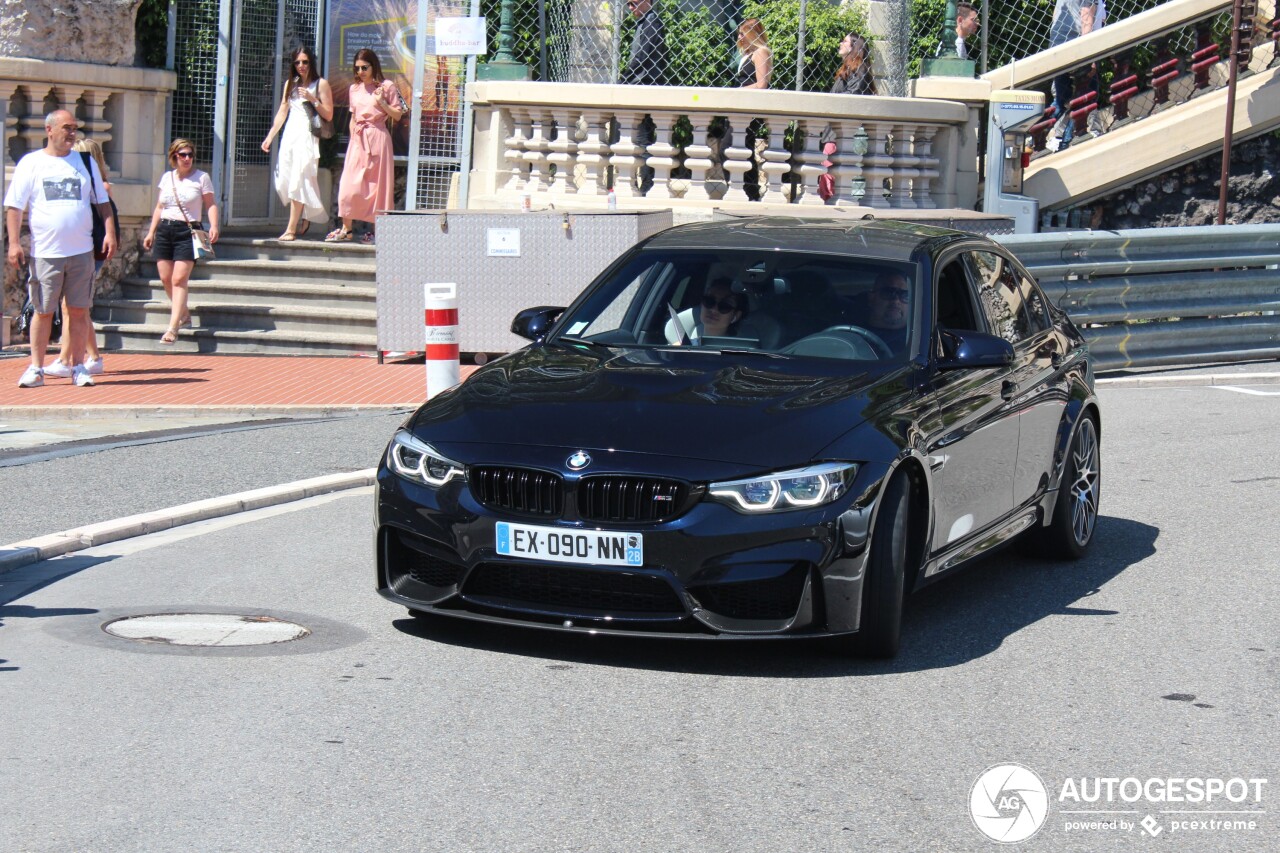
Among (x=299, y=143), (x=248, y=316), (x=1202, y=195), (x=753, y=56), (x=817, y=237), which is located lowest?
(x=248, y=316)

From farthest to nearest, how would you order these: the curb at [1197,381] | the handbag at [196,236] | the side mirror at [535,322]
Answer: the handbag at [196,236] < the curb at [1197,381] < the side mirror at [535,322]

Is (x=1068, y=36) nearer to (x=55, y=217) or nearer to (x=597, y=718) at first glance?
(x=55, y=217)

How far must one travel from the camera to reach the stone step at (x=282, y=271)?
18.1 m

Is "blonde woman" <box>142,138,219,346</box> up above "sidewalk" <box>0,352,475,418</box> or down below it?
above

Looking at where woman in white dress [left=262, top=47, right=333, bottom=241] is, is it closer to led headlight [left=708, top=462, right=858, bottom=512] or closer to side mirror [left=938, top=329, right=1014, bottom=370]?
side mirror [left=938, top=329, right=1014, bottom=370]

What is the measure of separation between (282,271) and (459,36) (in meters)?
3.01

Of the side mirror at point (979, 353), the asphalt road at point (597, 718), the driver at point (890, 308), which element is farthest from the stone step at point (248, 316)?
the side mirror at point (979, 353)

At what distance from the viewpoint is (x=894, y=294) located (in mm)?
7363

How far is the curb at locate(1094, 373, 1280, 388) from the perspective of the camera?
595 inches

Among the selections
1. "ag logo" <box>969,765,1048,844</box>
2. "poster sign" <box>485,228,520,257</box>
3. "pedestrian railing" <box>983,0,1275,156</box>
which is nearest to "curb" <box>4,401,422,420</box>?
"poster sign" <box>485,228,520,257</box>

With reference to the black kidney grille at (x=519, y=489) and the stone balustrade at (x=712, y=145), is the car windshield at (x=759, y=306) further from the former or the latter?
the stone balustrade at (x=712, y=145)

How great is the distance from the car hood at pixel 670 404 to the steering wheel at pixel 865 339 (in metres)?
0.14

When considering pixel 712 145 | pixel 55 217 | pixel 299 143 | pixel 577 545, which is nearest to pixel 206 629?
pixel 577 545

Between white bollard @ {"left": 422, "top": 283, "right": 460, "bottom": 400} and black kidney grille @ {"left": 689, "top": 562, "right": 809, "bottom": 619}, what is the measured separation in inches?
240
